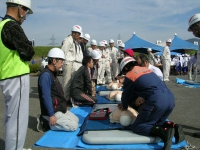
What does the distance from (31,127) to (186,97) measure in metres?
4.94

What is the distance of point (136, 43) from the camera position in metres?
19.8

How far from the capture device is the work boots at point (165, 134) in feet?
9.09

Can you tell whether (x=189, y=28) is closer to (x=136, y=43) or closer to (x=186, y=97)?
(x=186, y=97)

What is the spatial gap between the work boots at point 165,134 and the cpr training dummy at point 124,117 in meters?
0.57

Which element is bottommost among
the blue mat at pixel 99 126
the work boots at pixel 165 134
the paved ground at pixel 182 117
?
the paved ground at pixel 182 117

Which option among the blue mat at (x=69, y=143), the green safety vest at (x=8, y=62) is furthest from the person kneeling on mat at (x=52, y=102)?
the green safety vest at (x=8, y=62)

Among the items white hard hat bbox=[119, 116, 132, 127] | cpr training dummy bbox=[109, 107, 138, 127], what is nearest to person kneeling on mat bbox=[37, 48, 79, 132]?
cpr training dummy bbox=[109, 107, 138, 127]

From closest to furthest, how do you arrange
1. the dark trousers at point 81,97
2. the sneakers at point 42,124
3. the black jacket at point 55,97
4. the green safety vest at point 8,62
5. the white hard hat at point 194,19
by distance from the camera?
the green safety vest at point 8,62 < the white hard hat at point 194,19 < the black jacket at point 55,97 < the sneakers at point 42,124 < the dark trousers at point 81,97

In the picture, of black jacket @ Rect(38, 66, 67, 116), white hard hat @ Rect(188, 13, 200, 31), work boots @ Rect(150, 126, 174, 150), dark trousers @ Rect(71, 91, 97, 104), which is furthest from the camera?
dark trousers @ Rect(71, 91, 97, 104)

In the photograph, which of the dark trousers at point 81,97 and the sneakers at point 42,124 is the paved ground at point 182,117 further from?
the dark trousers at point 81,97

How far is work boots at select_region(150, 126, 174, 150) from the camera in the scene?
2772mm

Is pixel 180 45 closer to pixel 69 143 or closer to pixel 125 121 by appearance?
pixel 125 121

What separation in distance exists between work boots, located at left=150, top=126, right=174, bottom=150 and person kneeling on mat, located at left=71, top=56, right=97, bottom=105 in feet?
8.99

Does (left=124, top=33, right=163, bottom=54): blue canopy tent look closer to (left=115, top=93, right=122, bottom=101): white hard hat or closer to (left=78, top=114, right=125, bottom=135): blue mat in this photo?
(left=115, top=93, right=122, bottom=101): white hard hat
